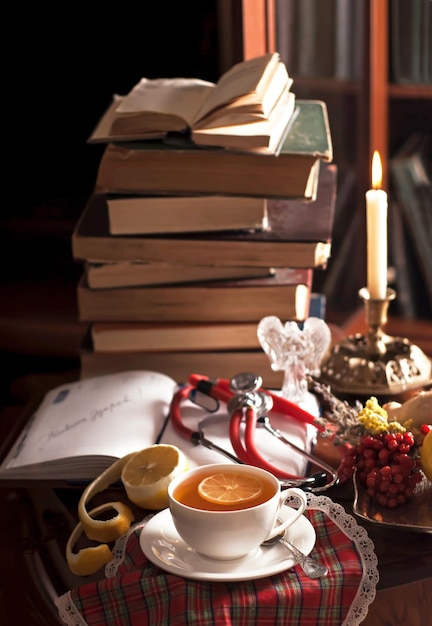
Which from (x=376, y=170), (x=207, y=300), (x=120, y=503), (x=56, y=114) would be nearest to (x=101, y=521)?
(x=120, y=503)

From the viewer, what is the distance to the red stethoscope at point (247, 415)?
98 centimetres

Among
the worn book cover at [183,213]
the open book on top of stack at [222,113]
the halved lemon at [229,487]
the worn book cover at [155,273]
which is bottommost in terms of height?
the halved lemon at [229,487]

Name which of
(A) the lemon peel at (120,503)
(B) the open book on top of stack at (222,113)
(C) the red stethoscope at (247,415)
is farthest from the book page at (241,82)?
(A) the lemon peel at (120,503)

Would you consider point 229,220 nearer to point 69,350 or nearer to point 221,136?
point 221,136

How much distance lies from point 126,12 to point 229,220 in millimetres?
761

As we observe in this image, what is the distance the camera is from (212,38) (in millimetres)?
1689

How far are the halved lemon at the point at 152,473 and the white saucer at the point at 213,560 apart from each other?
7 centimetres

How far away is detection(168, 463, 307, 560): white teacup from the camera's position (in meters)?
0.79

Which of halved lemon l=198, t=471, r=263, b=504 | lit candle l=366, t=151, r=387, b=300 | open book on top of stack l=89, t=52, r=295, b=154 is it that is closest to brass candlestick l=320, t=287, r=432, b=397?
lit candle l=366, t=151, r=387, b=300

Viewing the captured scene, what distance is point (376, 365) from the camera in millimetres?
1186

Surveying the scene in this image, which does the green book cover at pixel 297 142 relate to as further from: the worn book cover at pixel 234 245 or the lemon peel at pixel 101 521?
the lemon peel at pixel 101 521

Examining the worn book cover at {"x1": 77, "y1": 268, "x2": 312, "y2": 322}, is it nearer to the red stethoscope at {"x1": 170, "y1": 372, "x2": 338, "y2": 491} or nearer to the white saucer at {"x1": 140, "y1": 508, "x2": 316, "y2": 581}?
the red stethoscope at {"x1": 170, "y1": 372, "x2": 338, "y2": 491}

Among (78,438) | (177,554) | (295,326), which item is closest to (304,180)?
(295,326)

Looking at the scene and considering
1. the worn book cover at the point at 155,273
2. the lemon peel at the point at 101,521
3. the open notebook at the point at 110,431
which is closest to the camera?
the lemon peel at the point at 101,521
